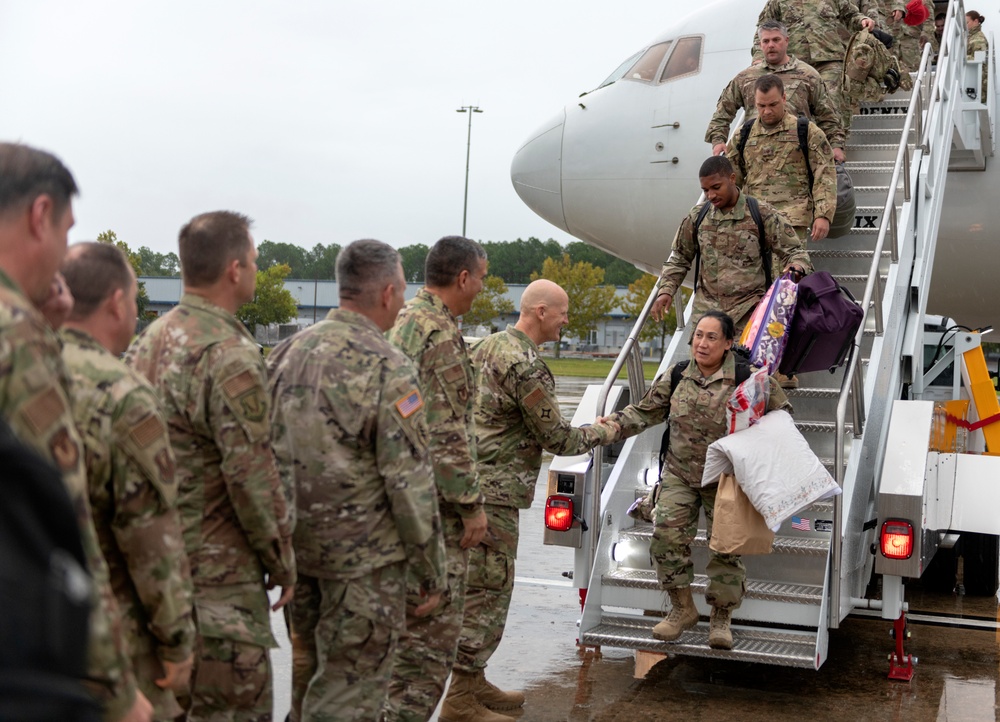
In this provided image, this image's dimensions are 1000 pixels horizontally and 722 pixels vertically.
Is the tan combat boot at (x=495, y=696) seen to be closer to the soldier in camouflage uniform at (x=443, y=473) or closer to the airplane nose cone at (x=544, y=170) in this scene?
the soldier in camouflage uniform at (x=443, y=473)

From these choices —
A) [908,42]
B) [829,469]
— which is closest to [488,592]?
[829,469]

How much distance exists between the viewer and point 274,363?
364cm

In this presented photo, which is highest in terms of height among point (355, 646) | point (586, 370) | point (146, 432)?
point (146, 432)

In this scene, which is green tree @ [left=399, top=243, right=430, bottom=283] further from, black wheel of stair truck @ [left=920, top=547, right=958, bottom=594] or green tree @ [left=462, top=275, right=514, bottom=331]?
black wheel of stair truck @ [left=920, top=547, right=958, bottom=594]

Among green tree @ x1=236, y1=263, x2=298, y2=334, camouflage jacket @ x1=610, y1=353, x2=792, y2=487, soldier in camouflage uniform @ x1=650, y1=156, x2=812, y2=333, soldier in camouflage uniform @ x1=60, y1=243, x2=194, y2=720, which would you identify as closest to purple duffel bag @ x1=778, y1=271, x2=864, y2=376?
soldier in camouflage uniform @ x1=650, y1=156, x2=812, y2=333

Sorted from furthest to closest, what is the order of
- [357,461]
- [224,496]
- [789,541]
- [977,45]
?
1. [977,45]
2. [789,541]
3. [357,461]
4. [224,496]

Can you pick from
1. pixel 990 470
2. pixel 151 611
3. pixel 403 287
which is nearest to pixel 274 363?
pixel 403 287

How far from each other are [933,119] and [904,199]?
934 mm

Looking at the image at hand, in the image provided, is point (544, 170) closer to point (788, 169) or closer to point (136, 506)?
point (788, 169)

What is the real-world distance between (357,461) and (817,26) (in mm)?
6346

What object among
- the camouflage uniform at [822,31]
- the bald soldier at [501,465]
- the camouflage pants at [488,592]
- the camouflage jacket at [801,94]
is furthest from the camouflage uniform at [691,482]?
the camouflage uniform at [822,31]

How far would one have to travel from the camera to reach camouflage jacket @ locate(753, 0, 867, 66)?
8.31 m

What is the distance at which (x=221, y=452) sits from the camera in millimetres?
2898

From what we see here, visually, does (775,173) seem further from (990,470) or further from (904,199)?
(990,470)
